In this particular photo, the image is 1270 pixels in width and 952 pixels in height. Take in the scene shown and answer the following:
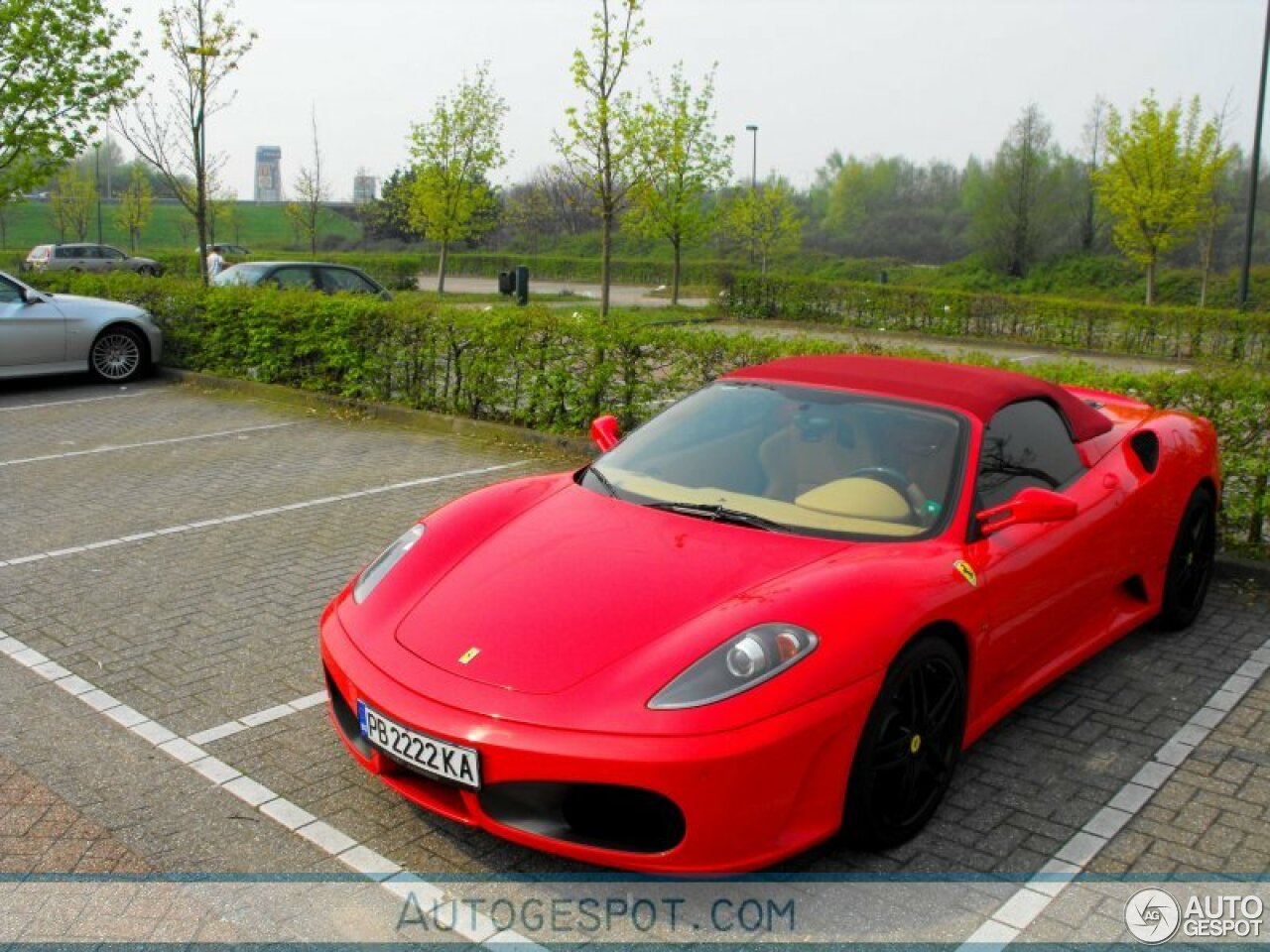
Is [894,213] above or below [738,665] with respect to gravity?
above

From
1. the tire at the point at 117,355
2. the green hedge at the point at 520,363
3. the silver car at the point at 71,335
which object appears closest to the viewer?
the green hedge at the point at 520,363

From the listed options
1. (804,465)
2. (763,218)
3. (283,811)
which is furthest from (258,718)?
(763,218)

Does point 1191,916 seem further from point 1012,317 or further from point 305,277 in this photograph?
point 1012,317

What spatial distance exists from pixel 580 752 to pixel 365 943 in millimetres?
759

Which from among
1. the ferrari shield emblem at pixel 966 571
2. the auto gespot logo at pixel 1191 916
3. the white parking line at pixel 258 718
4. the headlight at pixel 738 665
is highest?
the ferrari shield emblem at pixel 966 571

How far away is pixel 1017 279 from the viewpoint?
2014 inches

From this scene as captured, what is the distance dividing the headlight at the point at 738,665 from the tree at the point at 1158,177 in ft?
96.8

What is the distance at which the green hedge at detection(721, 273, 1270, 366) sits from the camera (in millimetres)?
22031

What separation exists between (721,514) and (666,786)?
4.24ft

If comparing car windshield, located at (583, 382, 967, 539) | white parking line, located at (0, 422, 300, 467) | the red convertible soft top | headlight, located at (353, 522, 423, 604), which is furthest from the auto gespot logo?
white parking line, located at (0, 422, 300, 467)

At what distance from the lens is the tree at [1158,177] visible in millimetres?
30078

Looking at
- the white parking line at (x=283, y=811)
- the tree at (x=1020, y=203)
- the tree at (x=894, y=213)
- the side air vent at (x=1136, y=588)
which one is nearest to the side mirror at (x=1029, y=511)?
the side air vent at (x=1136, y=588)

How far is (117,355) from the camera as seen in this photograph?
14305mm
